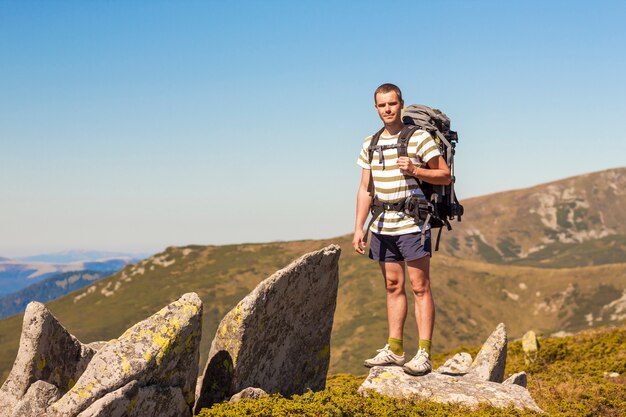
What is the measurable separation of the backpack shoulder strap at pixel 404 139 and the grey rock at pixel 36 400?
20.4 feet

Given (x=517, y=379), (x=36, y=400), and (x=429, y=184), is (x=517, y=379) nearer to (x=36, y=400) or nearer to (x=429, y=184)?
(x=429, y=184)

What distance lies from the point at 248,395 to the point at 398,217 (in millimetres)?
3728

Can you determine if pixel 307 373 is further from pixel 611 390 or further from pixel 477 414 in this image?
pixel 611 390

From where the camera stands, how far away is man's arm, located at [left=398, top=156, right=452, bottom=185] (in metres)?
9.55

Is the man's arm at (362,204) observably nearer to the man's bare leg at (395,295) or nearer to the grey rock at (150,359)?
the man's bare leg at (395,295)

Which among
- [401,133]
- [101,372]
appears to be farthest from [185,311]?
[401,133]

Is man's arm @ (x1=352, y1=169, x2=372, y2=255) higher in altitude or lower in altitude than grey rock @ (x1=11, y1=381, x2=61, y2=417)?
higher

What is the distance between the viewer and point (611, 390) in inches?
525

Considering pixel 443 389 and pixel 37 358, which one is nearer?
pixel 37 358

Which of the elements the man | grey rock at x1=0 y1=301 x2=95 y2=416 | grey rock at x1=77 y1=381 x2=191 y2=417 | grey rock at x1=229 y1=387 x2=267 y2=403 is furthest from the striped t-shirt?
grey rock at x1=0 y1=301 x2=95 y2=416

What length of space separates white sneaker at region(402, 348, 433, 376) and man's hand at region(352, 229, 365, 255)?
2.18 m

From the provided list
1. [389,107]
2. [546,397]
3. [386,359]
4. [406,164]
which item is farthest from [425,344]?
[389,107]

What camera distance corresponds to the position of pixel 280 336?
10.2m

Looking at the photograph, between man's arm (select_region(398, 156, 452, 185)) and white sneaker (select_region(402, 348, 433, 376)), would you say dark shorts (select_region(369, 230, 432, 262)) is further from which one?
white sneaker (select_region(402, 348, 433, 376))
